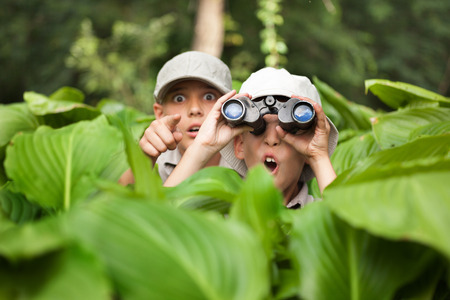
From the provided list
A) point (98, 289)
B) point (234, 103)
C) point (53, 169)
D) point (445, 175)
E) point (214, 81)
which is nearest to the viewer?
point (98, 289)

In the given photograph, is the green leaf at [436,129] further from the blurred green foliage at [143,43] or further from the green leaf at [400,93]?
the blurred green foliage at [143,43]

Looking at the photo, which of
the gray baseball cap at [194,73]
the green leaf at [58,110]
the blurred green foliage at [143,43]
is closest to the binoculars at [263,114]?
the gray baseball cap at [194,73]

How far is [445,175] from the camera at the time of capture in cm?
74

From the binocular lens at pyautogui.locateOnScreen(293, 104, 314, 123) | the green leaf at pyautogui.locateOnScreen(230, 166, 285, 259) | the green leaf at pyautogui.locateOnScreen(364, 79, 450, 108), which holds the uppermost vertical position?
the green leaf at pyautogui.locateOnScreen(364, 79, 450, 108)

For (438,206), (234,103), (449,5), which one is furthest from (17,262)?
(449,5)

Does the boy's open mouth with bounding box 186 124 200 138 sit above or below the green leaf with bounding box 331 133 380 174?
below

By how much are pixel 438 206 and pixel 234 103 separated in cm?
85

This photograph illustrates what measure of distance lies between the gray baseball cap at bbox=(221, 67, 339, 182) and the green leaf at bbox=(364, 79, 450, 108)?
31 cm

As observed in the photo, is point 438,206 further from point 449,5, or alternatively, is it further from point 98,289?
point 449,5

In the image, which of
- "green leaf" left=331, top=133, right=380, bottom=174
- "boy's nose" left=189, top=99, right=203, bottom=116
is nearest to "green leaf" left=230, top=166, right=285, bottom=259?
"green leaf" left=331, top=133, right=380, bottom=174

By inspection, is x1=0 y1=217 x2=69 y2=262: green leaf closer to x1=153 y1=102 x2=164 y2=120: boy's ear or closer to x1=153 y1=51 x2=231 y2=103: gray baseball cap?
x1=153 y1=51 x2=231 y2=103: gray baseball cap

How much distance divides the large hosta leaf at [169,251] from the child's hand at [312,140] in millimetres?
811

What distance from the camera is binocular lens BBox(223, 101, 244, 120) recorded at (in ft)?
4.67

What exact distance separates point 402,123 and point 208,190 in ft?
3.80
